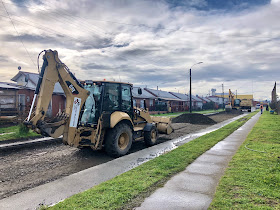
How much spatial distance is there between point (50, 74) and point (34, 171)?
289cm

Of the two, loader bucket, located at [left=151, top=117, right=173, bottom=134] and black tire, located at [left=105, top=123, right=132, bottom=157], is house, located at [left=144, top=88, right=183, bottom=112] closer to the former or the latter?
loader bucket, located at [left=151, top=117, right=173, bottom=134]

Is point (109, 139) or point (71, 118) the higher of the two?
point (71, 118)

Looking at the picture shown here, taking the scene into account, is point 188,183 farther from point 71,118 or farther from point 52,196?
point 71,118

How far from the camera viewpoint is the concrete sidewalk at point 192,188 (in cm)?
375

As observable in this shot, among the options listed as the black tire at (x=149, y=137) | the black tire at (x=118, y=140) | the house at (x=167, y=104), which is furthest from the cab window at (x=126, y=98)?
the house at (x=167, y=104)

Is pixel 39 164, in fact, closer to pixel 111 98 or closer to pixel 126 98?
pixel 111 98

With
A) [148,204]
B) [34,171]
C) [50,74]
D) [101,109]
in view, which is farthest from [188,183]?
[50,74]

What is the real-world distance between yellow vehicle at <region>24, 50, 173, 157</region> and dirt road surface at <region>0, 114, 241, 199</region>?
0.67 metres

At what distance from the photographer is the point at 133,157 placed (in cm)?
720

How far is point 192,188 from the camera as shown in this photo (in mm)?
4441

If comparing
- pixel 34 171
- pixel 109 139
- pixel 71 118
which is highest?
pixel 71 118

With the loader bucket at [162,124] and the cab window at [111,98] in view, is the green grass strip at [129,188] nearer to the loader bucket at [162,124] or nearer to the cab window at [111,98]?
the cab window at [111,98]

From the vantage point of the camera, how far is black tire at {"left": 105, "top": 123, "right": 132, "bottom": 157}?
7230 mm

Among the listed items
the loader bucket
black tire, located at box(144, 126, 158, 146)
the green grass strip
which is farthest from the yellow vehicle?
the loader bucket
